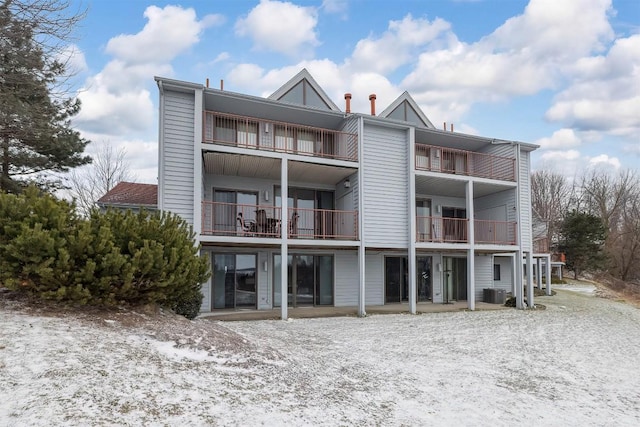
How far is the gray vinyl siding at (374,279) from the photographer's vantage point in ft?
51.7

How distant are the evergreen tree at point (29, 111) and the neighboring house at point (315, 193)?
321cm

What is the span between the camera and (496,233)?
17047mm

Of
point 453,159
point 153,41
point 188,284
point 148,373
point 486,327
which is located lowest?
point 486,327

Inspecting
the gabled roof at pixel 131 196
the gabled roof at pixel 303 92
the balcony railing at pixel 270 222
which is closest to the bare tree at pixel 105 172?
the gabled roof at pixel 131 196

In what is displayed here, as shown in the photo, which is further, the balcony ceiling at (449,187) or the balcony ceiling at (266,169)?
the balcony ceiling at (449,187)

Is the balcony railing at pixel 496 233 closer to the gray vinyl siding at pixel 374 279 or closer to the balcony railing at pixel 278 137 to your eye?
the gray vinyl siding at pixel 374 279

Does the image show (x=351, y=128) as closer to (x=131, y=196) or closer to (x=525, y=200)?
(x=525, y=200)

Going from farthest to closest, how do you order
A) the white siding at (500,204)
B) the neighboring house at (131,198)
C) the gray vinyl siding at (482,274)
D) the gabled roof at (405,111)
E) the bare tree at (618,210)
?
the bare tree at (618,210), the gray vinyl siding at (482,274), the gabled roof at (405,111), the white siding at (500,204), the neighboring house at (131,198)

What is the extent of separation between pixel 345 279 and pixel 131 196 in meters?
9.24

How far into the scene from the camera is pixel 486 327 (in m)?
11.2

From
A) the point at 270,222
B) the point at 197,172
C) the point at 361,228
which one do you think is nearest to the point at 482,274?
the point at 361,228

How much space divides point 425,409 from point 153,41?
13.0 metres

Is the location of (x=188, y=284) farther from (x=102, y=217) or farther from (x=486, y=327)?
(x=486, y=327)

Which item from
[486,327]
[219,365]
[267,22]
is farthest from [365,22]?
[219,365]
